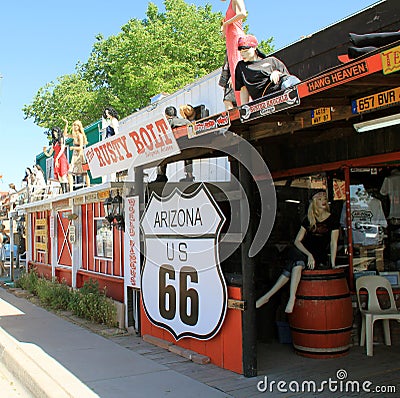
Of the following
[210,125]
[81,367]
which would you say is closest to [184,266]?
[81,367]

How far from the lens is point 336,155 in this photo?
24.1 ft

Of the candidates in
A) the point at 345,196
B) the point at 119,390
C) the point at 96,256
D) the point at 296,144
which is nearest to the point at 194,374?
the point at 119,390

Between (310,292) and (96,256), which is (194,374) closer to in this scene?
(310,292)

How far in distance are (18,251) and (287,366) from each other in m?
17.8

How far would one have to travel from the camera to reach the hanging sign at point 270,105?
169 inches

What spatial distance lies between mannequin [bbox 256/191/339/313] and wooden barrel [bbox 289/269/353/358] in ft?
0.57

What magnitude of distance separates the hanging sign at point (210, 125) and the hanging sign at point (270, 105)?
1.11ft

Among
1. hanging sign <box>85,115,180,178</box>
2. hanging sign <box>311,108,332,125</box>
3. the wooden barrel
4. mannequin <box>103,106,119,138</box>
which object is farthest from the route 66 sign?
mannequin <box>103,106,119,138</box>

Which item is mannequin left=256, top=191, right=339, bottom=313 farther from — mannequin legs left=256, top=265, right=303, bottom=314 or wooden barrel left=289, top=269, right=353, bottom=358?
wooden barrel left=289, top=269, right=353, bottom=358

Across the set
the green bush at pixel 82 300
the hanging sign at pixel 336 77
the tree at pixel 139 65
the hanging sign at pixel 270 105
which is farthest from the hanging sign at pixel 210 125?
the tree at pixel 139 65

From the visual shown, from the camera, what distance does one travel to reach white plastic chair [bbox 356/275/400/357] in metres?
6.24

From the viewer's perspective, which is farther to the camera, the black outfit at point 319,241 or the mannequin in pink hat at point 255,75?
the black outfit at point 319,241

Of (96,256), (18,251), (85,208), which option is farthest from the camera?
(18,251)

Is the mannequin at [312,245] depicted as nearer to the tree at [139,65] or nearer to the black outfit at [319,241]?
the black outfit at [319,241]
